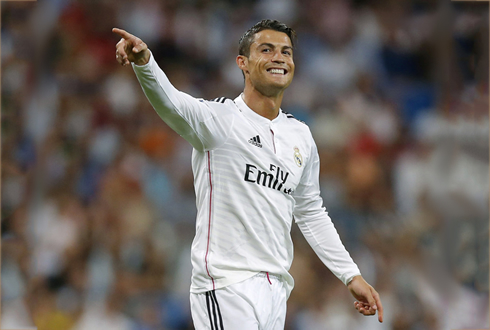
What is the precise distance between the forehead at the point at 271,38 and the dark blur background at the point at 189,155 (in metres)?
2.86

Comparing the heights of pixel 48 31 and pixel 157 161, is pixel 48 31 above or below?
above

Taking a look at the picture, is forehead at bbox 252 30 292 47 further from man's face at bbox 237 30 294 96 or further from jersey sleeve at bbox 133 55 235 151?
jersey sleeve at bbox 133 55 235 151

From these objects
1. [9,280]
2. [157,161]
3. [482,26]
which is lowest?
[9,280]

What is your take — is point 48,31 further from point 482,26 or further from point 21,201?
point 482,26

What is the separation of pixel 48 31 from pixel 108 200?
2317mm

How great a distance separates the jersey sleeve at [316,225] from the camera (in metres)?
3.47

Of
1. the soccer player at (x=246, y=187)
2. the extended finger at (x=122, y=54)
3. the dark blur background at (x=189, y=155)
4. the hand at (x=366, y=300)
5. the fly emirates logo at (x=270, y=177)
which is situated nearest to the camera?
the extended finger at (x=122, y=54)

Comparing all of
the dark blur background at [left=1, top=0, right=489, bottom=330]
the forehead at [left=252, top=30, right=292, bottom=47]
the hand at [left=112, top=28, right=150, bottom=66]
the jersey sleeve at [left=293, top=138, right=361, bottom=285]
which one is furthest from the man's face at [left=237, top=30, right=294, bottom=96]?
the dark blur background at [left=1, top=0, right=489, bottom=330]

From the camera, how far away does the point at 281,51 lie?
339 cm

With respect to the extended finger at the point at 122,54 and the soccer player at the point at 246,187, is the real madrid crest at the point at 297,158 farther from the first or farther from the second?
the extended finger at the point at 122,54

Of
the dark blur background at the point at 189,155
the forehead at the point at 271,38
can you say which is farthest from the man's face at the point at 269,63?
the dark blur background at the point at 189,155

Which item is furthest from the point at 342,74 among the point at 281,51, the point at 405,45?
the point at 281,51

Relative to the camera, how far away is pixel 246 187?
3.01m

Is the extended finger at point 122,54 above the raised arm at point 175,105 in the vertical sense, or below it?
above
